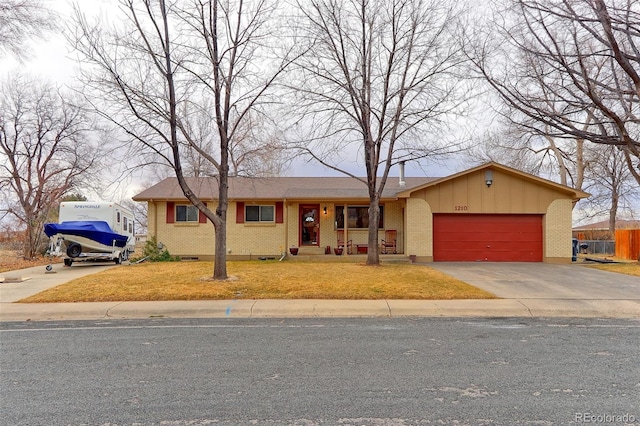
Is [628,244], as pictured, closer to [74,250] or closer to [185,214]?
[185,214]

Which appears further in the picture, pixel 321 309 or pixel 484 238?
pixel 484 238

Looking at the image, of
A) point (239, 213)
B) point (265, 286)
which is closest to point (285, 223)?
point (239, 213)

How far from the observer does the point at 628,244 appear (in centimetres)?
2508

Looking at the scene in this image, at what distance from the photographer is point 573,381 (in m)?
4.71

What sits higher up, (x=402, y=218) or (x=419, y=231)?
(x=402, y=218)

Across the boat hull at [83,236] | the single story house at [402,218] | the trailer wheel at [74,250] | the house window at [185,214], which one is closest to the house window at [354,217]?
the single story house at [402,218]

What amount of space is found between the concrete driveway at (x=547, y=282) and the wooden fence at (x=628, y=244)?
11.5 m

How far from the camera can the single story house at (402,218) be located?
19.4 meters

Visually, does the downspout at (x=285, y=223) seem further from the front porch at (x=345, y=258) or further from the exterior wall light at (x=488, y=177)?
the exterior wall light at (x=488, y=177)

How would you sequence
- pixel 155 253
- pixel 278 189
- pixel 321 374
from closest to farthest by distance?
pixel 321 374, pixel 155 253, pixel 278 189

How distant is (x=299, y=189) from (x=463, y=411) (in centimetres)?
1839

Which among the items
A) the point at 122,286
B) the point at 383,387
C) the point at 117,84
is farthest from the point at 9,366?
the point at 117,84

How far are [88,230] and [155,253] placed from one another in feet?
13.3

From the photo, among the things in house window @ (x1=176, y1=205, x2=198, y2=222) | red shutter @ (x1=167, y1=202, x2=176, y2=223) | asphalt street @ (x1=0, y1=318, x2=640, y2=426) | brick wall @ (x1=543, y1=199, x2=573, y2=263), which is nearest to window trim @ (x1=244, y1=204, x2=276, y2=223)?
house window @ (x1=176, y1=205, x2=198, y2=222)
